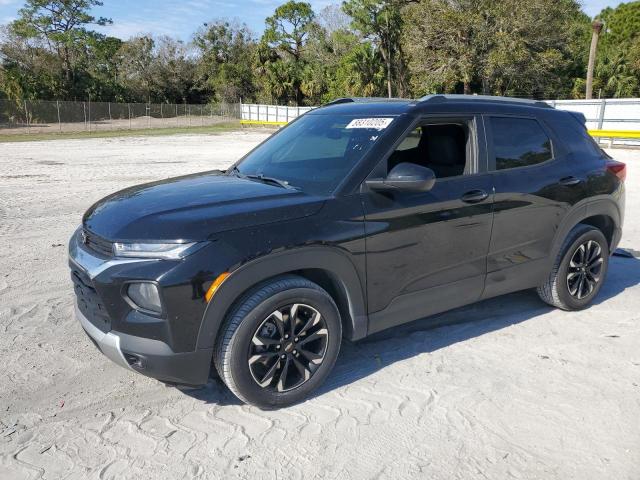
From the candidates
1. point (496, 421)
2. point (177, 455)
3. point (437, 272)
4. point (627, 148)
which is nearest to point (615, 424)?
point (496, 421)

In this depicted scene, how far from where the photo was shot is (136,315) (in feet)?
9.74

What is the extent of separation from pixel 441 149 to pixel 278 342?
6.65 ft

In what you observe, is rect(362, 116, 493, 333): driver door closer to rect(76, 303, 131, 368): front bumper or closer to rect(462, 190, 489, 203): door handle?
rect(462, 190, 489, 203): door handle

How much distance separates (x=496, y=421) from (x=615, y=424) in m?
0.69

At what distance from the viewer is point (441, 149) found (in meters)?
4.25

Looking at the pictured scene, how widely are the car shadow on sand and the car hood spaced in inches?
46.4

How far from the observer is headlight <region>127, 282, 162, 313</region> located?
291 centimetres

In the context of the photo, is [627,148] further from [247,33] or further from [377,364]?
[247,33]

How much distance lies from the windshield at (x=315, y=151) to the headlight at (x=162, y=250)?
0.95 meters

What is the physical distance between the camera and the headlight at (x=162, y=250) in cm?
291

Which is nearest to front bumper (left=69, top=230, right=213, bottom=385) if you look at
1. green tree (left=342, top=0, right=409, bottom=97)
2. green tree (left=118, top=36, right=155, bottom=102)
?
green tree (left=342, top=0, right=409, bottom=97)

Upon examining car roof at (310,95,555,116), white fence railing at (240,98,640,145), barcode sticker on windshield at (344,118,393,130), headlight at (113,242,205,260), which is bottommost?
headlight at (113,242,205,260)

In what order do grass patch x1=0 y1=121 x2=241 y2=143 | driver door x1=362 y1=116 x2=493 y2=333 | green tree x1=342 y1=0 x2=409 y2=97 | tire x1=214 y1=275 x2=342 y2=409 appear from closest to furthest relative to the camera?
tire x1=214 y1=275 x2=342 y2=409 → driver door x1=362 y1=116 x2=493 y2=333 → grass patch x1=0 y1=121 x2=241 y2=143 → green tree x1=342 y1=0 x2=409 y2=97

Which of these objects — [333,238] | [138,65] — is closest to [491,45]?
[333,238]
